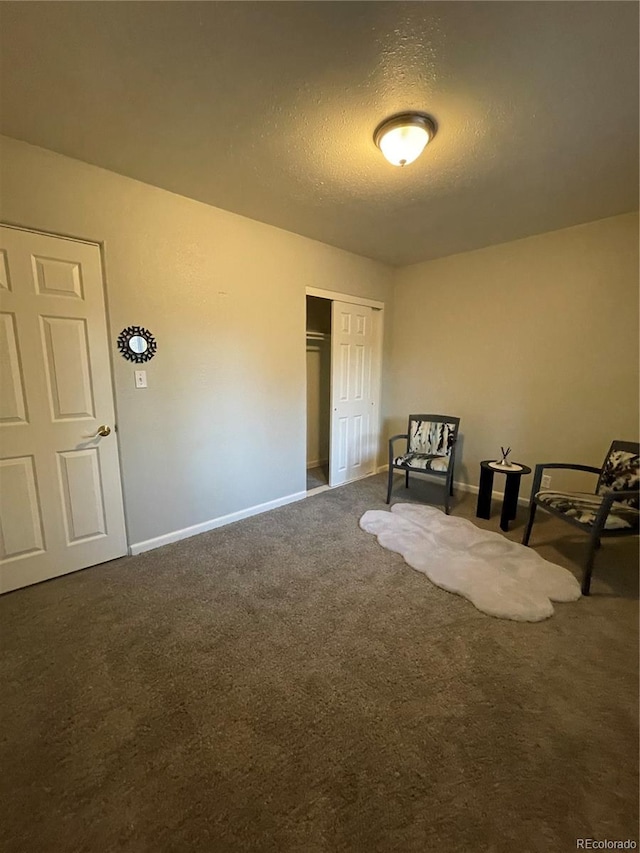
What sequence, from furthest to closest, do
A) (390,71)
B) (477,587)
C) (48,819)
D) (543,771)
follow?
(477,587) < (390,71) < (543,771) < (48,819)

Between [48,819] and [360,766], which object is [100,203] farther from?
[360,766]

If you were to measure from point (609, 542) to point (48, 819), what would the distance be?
3.59 metres

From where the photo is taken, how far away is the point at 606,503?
2.00m

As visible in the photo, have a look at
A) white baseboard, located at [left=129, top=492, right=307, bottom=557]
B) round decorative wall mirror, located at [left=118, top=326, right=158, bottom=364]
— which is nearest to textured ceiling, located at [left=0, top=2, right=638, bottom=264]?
round decorative wall mirror, located at [left=118, top=326, right=158, bottom=364]

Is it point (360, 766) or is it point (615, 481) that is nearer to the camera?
point (360, 766)

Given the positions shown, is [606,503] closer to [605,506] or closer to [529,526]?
[605,506]

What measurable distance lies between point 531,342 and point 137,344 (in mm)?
3423

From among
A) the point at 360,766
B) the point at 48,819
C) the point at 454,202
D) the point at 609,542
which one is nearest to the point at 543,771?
the point at 360,766

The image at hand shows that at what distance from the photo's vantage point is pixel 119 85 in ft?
4.89

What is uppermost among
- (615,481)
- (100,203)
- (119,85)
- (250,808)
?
(119,85)

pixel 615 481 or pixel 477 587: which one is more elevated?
pixel 615 481

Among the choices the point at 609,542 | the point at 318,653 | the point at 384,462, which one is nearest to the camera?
the point at 318,653

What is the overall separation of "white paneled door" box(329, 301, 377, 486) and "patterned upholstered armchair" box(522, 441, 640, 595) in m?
1.97

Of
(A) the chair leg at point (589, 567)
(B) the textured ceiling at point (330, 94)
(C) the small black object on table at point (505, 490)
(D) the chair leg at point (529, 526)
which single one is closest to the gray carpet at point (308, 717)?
(A) the chair leg at point (589, 567)
